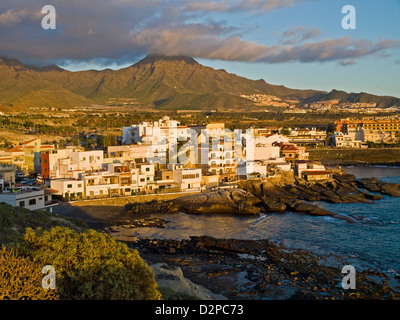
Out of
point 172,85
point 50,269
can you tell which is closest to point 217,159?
point 50,269

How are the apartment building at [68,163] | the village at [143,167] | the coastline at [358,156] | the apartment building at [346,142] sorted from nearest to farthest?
1. the village at [143,167]
2. the apartment building at [68,163]
3. the coastline at [358,156]
4. the apartment building at [346,142]

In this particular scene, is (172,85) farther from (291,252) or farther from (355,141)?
Result: (291,252)

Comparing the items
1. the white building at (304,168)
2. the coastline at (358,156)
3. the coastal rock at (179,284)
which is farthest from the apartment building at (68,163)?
the coastline at (358,156)

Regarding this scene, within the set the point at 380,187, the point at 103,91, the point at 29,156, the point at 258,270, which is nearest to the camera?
the point at 258,270

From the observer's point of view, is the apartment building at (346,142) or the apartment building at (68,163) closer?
the apartment building at (68,163)

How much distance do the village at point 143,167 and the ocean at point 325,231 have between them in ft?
17.0

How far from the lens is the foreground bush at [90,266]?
29.1ft

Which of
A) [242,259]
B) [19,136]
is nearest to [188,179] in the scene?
[242,259]

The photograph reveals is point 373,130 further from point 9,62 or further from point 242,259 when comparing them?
point 9,62

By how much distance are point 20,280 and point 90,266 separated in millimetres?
1425

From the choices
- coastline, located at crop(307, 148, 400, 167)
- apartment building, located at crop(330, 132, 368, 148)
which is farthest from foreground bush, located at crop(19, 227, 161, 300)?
apartment building, located at crop(330, 132, 368, 148)

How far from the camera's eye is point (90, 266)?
30.5 feet

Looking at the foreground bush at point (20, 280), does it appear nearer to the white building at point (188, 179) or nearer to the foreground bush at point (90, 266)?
the foreground bush at point (90, 266)
